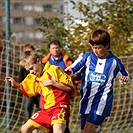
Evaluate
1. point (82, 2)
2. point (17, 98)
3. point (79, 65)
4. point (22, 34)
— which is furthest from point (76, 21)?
point (79, 65)

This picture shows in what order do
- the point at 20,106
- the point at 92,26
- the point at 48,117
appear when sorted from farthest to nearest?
1. the point at 92,26
2. the point at 20,106
3. the point at 48,117

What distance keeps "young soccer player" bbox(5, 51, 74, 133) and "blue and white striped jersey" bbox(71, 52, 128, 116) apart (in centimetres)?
32

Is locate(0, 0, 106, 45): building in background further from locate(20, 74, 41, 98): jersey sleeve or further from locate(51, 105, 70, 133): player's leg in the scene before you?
locate(51, 105, 70, 133): player's leg

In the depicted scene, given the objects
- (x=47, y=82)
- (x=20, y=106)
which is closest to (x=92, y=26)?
(x=20, y=106)

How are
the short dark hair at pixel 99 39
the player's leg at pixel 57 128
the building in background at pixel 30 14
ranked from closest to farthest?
1. the player's leg at pixel 57 128
2. the short dark hair at pixel 99 39
3. the building in background at pixel 30 14

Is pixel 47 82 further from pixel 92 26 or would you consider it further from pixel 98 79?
pixel 92 26

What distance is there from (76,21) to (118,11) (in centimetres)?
87

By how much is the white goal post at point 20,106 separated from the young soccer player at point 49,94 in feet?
12.1

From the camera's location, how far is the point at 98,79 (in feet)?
23.9

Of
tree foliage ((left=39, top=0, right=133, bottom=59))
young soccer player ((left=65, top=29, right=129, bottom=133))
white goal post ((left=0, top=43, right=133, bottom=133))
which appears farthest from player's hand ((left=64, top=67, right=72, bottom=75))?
tree foliage ((left=39, top=0, right=133, bottom=59))

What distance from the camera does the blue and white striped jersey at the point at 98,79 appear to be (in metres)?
7.28

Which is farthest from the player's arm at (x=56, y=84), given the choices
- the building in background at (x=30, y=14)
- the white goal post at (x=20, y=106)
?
the building in background at (x=30, y=14)

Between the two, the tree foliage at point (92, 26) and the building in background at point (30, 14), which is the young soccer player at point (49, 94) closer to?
the building in background at point (30, 14)

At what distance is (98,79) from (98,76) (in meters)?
0.04
